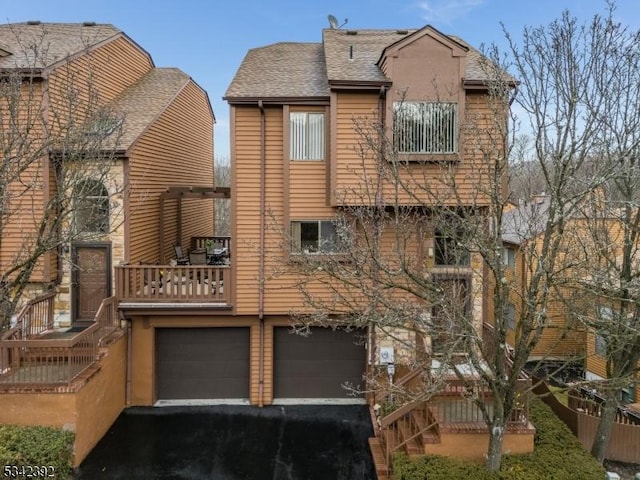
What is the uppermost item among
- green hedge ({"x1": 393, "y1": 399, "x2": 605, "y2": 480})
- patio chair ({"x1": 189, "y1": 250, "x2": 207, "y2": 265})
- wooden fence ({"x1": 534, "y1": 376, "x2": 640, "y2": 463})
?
patio chair ({"x1": 189, "y1": 250, "x2": 207, "y2": 265})

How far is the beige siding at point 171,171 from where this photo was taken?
13.0 metres

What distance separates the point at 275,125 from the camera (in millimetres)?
12094

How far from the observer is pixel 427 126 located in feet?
36.7

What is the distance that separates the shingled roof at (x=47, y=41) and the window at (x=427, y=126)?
7.92 metres

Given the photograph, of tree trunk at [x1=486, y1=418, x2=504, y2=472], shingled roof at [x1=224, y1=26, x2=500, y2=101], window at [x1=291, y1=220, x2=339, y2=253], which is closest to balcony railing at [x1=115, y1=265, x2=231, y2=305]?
window at [x1=291, y1=220, x2=339, y2=253]

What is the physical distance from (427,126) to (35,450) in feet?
33.3

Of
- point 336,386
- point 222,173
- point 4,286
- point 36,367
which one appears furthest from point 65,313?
point 222,173

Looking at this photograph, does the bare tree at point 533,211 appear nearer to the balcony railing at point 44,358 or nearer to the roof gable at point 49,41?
the balcony railing at point 44,358

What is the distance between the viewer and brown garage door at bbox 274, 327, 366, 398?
1284 centimetres

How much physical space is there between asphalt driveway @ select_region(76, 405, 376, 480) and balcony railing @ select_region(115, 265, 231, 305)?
2868 mm

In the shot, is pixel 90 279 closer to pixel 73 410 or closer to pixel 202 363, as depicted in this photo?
pixel 202 363

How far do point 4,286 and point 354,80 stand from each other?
27.2 feet

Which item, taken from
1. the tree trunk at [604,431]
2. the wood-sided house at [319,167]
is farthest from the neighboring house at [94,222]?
the tree trunk at [604,431]

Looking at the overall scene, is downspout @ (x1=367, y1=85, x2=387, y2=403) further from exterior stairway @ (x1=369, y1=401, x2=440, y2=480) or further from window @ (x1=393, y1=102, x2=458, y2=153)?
exterior stairway @ (x1=369, y1=401, x2=440, y2=480)
